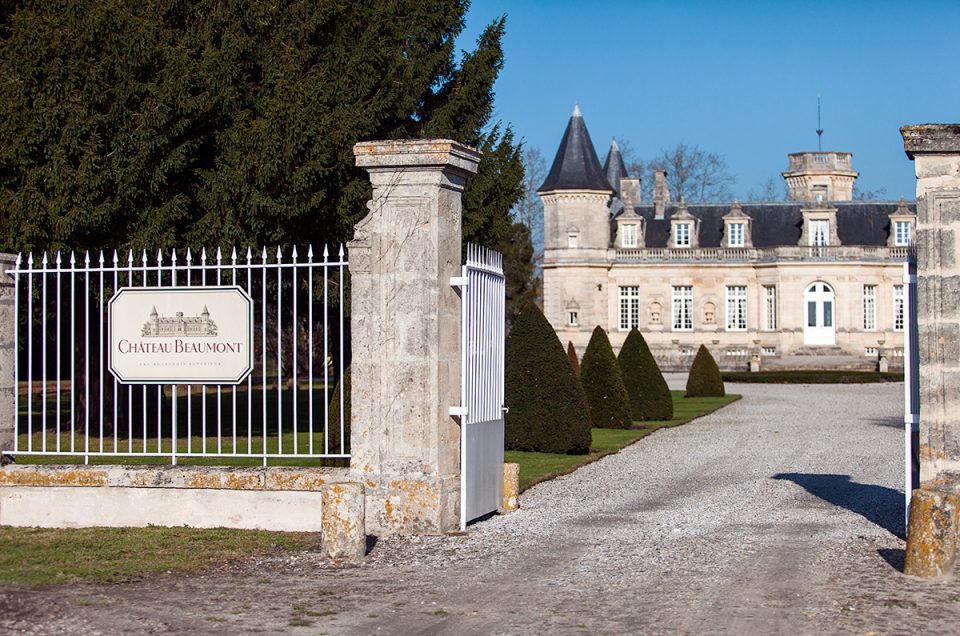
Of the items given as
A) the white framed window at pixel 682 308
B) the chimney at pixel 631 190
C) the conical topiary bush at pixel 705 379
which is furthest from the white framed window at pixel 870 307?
the conical topiary bush at pixel 705 379

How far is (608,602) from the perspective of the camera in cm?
608

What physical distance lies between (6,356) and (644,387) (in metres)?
13.6

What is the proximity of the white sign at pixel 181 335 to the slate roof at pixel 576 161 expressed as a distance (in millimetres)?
43106

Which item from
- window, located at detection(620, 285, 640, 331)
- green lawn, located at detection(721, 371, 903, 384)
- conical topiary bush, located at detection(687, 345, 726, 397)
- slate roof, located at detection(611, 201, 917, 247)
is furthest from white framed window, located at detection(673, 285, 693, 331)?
conical topiary bush, located at detection(687, 345, 726, 397)

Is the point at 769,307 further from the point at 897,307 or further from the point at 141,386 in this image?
the point at 141,386

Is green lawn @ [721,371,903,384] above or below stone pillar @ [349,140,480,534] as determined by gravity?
below

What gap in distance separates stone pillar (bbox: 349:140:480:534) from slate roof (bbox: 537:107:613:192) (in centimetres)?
4341

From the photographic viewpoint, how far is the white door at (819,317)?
163ft

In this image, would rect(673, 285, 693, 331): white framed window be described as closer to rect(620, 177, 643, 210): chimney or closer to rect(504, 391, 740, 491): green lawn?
rect(620, 177, 643, 210): chimney

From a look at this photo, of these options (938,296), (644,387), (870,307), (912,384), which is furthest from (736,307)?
(938,296)

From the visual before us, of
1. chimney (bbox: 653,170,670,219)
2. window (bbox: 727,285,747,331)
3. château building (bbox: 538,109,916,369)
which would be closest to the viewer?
château building (bbox: 538,109,916,369)

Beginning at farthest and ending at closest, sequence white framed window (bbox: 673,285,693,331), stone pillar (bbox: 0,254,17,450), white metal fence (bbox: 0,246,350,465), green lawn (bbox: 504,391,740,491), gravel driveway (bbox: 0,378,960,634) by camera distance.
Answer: white framed window (bbox: 673,285,693,331) → green lawn (bbox: 504,391,740,491) → white metal fence (bbox: 0,246,350,465) → stone pillar (bbox: 0,254,17,450) → gravel driveway (bbox: 0,378,960,634)

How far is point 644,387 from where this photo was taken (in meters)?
21.0

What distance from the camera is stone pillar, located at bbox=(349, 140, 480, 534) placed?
7938mm
